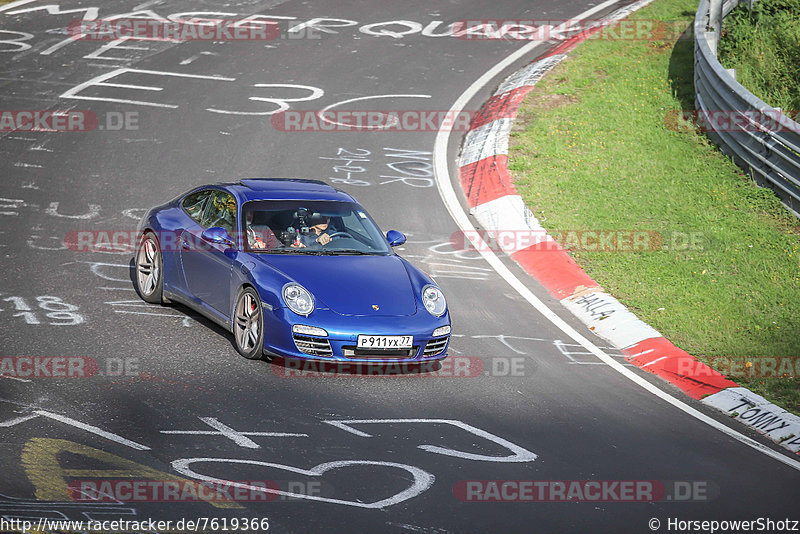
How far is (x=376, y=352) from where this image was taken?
28.1ft

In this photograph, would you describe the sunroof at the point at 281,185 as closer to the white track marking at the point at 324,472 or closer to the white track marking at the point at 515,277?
the white track marking at the point at 515,277

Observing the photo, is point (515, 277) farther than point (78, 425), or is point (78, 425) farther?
point (515, 277)

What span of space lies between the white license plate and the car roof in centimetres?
211

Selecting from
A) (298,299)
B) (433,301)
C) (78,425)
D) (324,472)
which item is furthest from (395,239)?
(78,425)

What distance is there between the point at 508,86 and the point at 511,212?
5.42 metres

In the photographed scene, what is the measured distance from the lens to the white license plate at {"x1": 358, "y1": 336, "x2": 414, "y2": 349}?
27.9ft

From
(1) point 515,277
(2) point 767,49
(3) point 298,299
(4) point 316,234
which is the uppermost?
(2) point 767,49

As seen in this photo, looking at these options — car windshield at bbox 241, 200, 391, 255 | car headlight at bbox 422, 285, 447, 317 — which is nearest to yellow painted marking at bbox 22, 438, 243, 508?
car windshield at bbox 241, 200, 391, 255

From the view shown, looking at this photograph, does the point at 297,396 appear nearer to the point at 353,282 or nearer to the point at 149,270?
the point at 353,282

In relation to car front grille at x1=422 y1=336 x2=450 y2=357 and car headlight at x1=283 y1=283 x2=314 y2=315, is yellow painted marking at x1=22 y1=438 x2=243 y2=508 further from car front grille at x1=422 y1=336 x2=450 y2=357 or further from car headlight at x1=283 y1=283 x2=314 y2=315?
car front grille at x1=422 y1=336 x2=450 y2=357

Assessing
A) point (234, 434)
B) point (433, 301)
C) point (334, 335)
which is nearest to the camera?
point (234, 434)

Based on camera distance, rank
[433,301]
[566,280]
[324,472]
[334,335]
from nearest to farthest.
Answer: [324,472] < [334,335] < [433,301] < [566,280]

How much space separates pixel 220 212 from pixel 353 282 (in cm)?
190

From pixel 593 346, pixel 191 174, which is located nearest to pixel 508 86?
pixel 191 174
